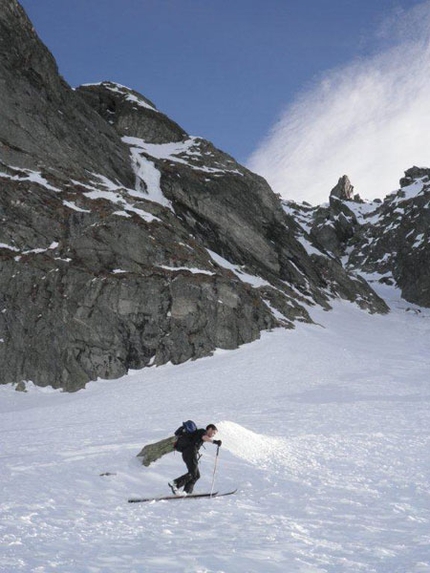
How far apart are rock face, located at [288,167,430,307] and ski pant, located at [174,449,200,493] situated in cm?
8297

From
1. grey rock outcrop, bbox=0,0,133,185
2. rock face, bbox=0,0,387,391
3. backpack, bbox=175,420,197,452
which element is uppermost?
grey rock outcrop, bbox=0,0,133,185

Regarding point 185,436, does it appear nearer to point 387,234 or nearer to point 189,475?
point 189,475

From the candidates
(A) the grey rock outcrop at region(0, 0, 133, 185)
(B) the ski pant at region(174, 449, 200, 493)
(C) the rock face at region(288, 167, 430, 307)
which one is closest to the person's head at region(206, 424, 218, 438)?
(B) the ski pant at region(174, 449, 200, 493)

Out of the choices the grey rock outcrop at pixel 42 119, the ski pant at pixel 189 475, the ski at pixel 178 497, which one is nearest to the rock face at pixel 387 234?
the grey rock outcrop at pixel 42 119

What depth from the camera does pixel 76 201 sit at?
148 feet

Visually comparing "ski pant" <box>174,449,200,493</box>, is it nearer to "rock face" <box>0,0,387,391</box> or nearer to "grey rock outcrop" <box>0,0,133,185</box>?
"rock face" <box>0,0,387,391</box>

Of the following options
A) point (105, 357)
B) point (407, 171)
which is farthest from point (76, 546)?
point (407, 171)

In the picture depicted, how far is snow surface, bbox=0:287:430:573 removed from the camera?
275 inches

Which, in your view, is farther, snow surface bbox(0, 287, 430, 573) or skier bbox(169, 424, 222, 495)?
skier bbox(169, 424, 222, 495)

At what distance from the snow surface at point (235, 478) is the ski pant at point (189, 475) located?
32.4 inches

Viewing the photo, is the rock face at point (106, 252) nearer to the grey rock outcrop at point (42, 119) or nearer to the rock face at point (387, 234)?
the grey rock outcrop at point (42, 119)

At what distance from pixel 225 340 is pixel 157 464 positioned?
2781 cm

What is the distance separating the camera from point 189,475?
1141 cm

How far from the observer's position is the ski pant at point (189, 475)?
11367 mm
